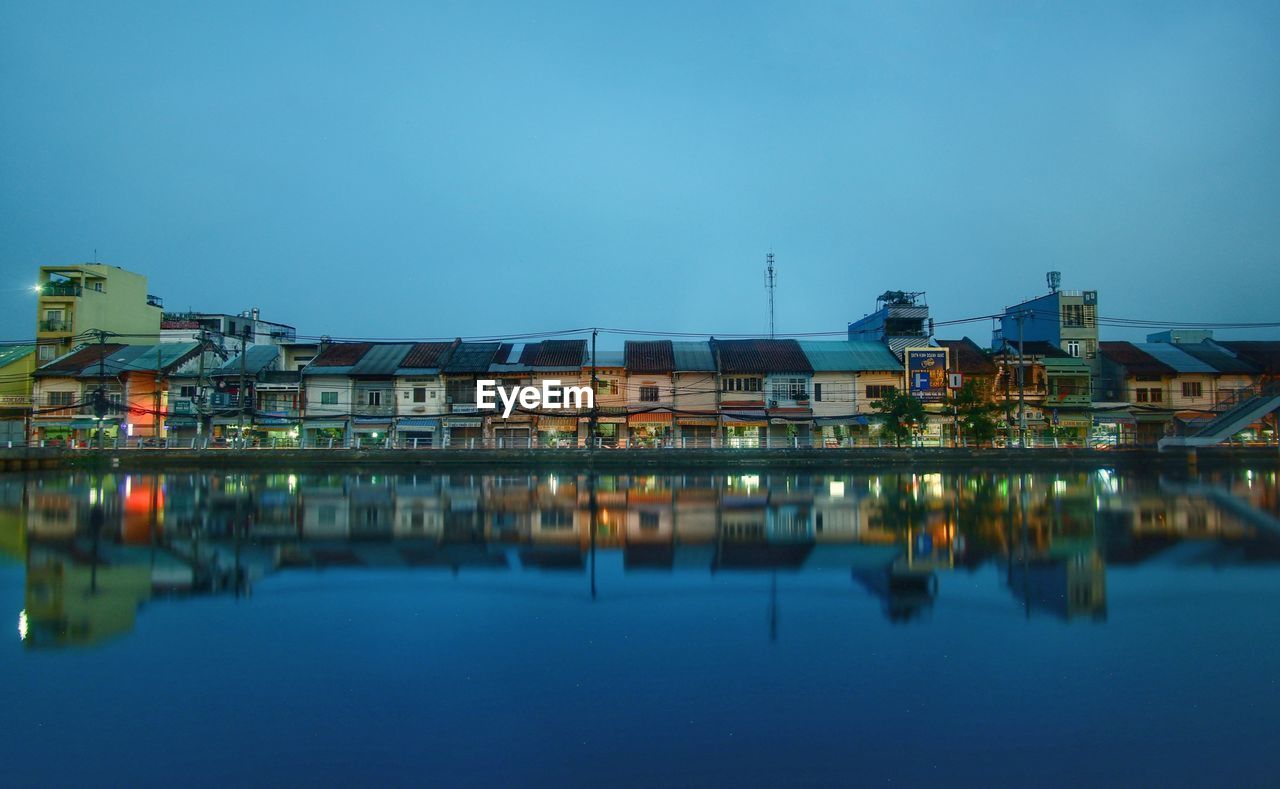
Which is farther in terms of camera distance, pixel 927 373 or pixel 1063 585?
pixel 927 373

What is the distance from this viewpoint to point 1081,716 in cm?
471

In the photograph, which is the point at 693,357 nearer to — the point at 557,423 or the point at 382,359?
the point at 557,423

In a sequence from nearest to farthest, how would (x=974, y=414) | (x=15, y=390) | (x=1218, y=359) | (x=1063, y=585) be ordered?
(x=1063, y=585), (x=974, y=414), (x=1218, y=359), (x=15, y=390)

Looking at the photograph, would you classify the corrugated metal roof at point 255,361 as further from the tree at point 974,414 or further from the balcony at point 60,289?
the tree at point 974,414

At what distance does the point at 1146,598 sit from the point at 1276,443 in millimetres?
36194

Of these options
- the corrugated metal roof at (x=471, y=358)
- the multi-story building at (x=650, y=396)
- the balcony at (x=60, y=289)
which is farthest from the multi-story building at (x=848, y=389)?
the balcony at (x=60, y=289)

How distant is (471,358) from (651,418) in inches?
448

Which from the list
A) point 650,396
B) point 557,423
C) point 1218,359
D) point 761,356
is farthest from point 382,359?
point 1218,359

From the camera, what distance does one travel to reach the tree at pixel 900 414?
116ft

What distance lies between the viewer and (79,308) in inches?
1847

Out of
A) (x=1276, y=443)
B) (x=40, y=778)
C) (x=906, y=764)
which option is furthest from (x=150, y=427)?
(x=1276, y=443)

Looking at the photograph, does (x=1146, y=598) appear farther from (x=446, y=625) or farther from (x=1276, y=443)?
(x=1276, y=443)

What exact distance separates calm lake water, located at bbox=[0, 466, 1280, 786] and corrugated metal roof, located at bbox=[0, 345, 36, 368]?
4358 cm

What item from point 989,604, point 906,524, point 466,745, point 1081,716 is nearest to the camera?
point 466,745
